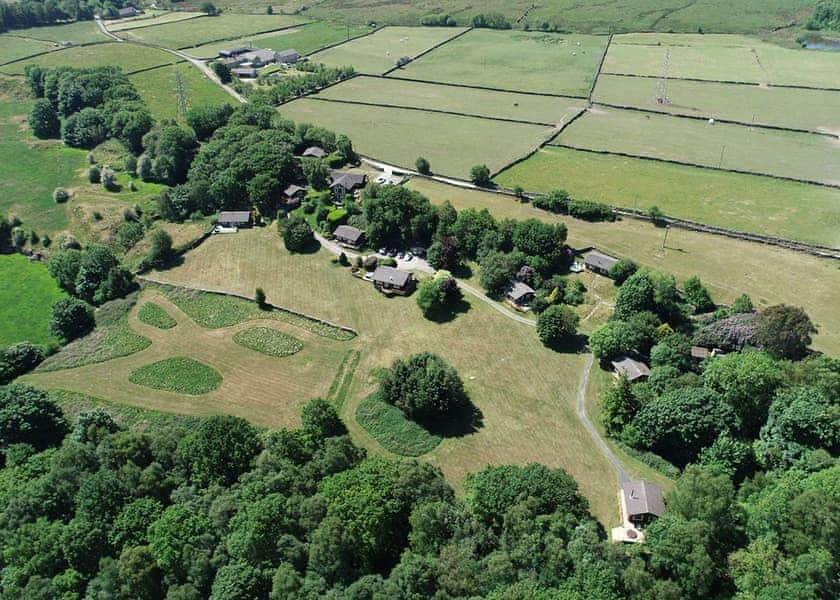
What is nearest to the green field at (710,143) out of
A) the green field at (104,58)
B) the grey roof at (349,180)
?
the grey roof at (349,180)

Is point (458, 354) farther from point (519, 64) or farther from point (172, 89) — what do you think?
point (172, 89)

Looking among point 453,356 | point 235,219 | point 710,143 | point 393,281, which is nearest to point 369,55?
point 235,219

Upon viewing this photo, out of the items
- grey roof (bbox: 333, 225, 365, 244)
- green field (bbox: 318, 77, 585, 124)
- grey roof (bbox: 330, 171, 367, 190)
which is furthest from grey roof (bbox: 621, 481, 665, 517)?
green field (bbox: 318, 77, 585, 124)

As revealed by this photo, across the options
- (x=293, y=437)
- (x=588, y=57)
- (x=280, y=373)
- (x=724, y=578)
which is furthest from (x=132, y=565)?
(x=588, y=57)

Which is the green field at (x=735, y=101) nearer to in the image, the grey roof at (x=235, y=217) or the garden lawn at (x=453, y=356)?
the garden lawn at (x=453, y=356)

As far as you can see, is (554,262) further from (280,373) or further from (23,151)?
(23,151)

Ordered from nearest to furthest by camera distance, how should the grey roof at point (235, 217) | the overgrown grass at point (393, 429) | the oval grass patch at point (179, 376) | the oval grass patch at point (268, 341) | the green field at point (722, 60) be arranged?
the overgrown grass at point (393, 429), the oval grass patch at point (179, 376), the oval grass patch at point (268, 341), the grey roof at point (235, 217), the green field at point (722, 60)
